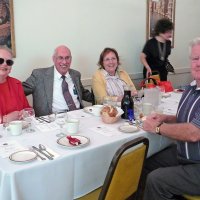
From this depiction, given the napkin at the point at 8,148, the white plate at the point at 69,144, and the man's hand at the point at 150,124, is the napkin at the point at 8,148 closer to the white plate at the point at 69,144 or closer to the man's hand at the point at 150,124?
the white plate at the point at 69,144

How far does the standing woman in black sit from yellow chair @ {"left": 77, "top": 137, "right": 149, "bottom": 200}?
2856 millimetres

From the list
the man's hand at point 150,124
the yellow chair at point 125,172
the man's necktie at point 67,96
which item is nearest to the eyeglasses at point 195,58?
the man's hand at point 150,124

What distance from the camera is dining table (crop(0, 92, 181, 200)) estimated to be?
49.6 inches

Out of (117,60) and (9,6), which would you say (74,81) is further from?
(9,6)

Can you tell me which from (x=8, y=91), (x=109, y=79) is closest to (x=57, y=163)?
(x=8, y=91)

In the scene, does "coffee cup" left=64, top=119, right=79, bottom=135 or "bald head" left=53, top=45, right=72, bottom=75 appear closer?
"coffee cup" left=64, top=119, right=79, bottom=135

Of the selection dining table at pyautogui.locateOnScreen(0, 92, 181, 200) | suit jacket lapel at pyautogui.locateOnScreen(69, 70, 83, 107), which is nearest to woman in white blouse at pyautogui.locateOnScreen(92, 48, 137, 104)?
suit jacket lapel at pyautogui.locateOnScreen(69, 70, 83, 107)

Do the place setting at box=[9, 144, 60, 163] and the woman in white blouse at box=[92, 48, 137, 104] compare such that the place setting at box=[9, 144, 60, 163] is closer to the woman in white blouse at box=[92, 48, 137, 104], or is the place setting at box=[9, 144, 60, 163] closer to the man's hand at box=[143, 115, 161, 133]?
the man's hand at box=[143, 115, 161, 133]

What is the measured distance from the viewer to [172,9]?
15.8ft

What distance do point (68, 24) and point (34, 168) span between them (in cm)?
250

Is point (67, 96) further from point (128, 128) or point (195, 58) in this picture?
point (195, 58)

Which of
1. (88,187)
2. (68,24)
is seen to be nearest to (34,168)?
(88,187)

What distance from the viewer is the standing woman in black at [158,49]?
13.7 ft

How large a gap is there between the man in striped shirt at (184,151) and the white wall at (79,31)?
1929 mm
